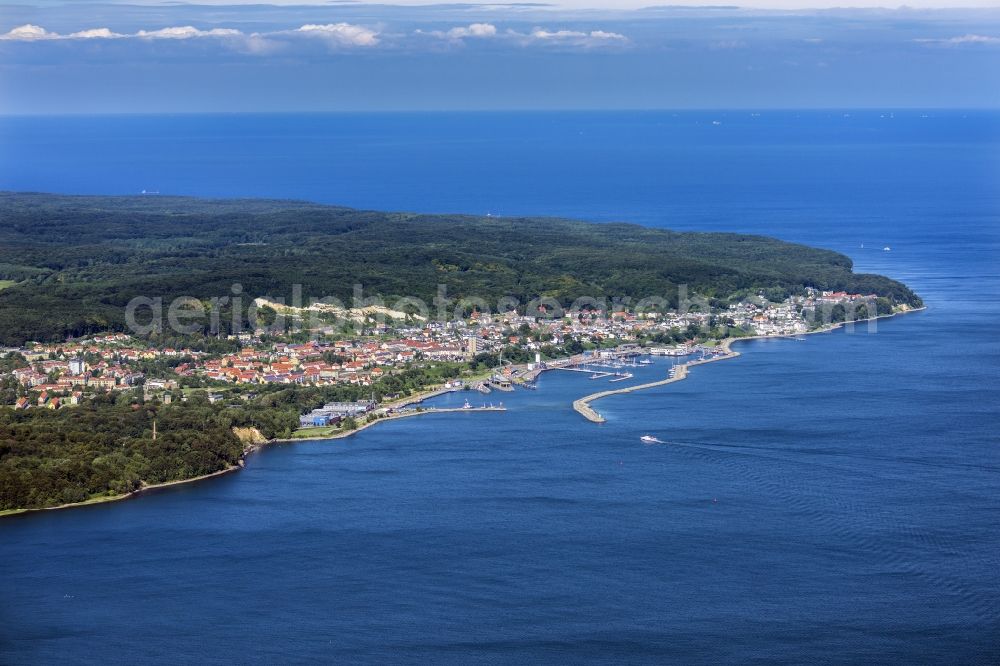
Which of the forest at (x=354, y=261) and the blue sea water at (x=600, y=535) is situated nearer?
the blue sea water at (x=600, y=535)

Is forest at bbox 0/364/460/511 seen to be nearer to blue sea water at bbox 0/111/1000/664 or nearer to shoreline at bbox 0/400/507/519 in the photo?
shoreline at bbox 0/400/507/519

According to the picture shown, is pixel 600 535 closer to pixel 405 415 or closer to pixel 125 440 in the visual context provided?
pixel 405 415

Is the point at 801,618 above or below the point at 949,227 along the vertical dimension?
below

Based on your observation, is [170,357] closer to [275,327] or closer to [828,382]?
[275,327]

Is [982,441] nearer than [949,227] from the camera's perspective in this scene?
Yes

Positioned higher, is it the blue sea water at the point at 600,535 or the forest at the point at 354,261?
the forest at the point at 354,261

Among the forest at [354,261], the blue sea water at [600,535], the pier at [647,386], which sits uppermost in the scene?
the forest at [354,261]

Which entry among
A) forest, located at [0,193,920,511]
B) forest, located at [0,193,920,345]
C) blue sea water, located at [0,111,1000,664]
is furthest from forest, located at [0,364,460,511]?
forest, located at [0,193,920,345]

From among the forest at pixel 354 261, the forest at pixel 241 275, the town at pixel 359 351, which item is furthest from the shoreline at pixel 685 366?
the forest at pixel 354 261

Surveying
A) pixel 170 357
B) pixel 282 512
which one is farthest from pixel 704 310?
pixel 282 512

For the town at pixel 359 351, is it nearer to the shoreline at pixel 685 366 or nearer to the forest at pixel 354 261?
the shoreline at pixel 685 366

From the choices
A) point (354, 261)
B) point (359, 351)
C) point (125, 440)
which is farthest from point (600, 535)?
point (354, 261)
